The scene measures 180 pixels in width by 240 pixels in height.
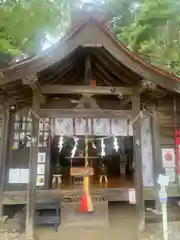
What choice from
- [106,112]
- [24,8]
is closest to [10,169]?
[106,112]

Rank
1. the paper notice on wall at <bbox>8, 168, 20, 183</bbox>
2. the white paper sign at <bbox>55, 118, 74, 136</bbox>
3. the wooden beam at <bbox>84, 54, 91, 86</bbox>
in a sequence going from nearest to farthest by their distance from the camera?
the wooden beam at <bbox>84, 54, 91, 86</bbox>
the white paper sign at <bbox>55, 118, 74, 136</bbox>
the paper notice on wall at <bbox>8, 168, 20, 183</bbox>

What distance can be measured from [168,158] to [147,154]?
71 cm

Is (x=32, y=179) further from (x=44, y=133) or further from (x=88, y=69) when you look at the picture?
(x=88, y=69)

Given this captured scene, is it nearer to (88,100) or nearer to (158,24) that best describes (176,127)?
(88,100)

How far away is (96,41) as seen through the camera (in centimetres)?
537

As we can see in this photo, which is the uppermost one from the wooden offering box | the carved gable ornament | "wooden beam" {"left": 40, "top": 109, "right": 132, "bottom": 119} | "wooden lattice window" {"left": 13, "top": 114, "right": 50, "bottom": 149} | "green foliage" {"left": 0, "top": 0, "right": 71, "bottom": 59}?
"green foliage" {"left": 0, "top": 0, "right": 71, "bottom": 59}

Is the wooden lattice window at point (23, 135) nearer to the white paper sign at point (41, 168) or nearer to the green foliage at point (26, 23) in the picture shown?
the white paper sign at point (41, 168)

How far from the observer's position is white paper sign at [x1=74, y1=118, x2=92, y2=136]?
6.98 m

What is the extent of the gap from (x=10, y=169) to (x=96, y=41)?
4756mm

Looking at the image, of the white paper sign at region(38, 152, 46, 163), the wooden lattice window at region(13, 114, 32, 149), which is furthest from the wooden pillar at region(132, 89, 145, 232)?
the wooden lattice window at region(13, 114, 32, 149)

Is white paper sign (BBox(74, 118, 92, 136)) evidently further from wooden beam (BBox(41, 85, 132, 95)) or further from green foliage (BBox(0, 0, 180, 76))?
green foliage (BBox(0, 0, 180, 76))

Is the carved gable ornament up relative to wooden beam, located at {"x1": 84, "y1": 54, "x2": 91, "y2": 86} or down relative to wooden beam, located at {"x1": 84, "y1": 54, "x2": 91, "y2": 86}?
down

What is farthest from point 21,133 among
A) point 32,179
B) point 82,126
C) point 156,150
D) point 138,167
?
point 156,150

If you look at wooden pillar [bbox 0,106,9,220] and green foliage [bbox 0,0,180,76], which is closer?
wooden pillar [bbox 0,106,9,220]
